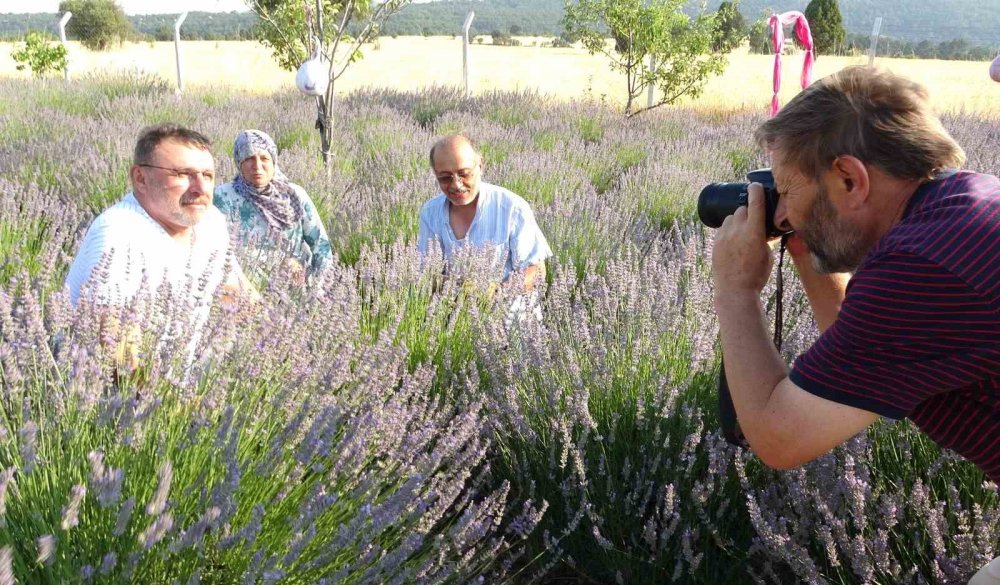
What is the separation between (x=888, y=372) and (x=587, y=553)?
1.34m

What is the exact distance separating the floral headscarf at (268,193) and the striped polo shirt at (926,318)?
329 centimetres

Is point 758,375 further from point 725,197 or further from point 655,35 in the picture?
point 655,35

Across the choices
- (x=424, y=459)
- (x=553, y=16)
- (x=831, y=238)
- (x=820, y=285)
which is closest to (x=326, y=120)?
(x=424, y=459)

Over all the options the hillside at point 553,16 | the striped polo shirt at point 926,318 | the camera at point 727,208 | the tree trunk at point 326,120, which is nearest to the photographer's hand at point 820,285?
the camera at point 727,208

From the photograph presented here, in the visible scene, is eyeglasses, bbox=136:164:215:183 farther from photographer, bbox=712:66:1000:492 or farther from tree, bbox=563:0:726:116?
tree, bbox=563:0:726:116

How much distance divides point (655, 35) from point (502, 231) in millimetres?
8302

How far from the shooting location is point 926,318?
1131mm

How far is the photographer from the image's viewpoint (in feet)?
3.72

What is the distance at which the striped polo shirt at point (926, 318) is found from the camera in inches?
44.1

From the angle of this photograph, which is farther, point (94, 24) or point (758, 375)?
point (94, 24)

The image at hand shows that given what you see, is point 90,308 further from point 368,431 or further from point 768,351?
point 768,351

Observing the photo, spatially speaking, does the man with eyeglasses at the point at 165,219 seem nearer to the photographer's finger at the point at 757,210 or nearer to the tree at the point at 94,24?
the photographer's finger at the point at 757,210

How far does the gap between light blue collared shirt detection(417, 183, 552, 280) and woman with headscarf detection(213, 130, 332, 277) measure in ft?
1.88

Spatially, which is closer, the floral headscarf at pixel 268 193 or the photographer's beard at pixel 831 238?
the photographer's beard at pixel 831 238
